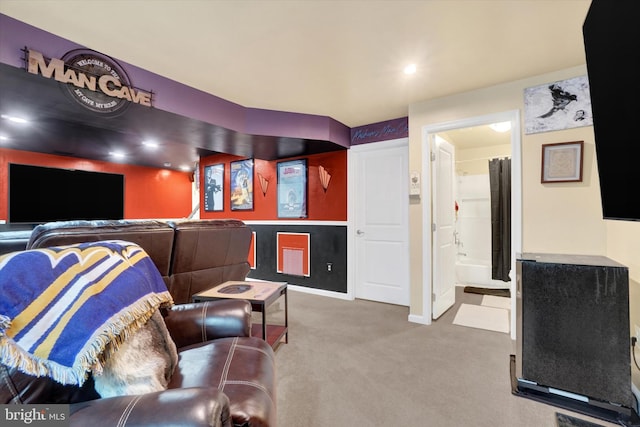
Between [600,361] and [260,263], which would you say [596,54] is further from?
[260,263]

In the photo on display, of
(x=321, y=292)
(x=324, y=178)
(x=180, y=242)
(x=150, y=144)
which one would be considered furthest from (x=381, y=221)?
(x=150, y=144)

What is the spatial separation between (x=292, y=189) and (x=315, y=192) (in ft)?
1.36

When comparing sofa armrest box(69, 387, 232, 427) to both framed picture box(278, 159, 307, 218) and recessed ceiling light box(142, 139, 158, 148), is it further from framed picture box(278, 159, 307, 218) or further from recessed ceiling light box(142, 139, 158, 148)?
recessed ceiling light box(142, 139, 158, 148)

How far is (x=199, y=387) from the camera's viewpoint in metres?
0.79

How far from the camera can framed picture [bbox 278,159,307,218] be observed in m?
4.23

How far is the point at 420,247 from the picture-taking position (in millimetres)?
2969

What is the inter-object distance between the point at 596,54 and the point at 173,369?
2.19 meters

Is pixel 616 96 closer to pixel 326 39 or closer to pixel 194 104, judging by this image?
pixel 326 39

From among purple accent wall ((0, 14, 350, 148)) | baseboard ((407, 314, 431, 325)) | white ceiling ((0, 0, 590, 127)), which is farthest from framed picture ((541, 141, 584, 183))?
purple accent wall ((0, 14, 350, 148))

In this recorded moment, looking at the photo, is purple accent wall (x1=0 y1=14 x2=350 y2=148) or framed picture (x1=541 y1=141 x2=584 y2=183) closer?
purple accent wall (x1=0 y1=14 x2=350 y2=148)

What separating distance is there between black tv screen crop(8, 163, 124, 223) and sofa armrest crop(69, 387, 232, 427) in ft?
17.4

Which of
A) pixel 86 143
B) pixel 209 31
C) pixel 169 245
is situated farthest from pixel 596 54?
pixel 86 143

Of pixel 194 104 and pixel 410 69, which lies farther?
pixel 194 104

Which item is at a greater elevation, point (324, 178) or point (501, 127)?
point (501, 127)
